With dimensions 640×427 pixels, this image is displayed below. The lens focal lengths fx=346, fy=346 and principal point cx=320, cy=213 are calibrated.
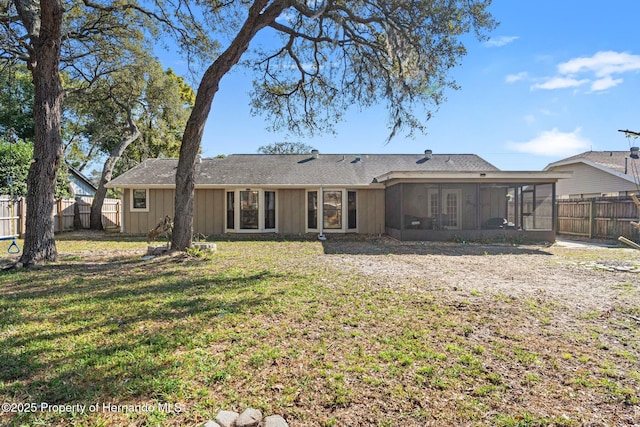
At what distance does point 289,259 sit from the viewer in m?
8.48

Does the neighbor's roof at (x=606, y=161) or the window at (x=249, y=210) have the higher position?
the neighbor's roof at (x=606, y=161)

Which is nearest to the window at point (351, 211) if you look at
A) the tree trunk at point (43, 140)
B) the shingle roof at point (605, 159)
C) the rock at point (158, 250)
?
the rock at point (158, 250)

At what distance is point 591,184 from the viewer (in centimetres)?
1611

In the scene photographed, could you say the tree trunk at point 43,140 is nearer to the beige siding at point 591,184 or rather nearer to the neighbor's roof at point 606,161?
the neighbor's roof at point 606,161

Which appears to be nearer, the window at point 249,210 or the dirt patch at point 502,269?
the dirt patch at point 502,269

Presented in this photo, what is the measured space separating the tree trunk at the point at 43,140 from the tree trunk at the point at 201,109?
99.0 inches

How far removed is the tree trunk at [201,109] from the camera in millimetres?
8117

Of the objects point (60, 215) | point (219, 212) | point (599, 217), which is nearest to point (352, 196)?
point (219, 212)

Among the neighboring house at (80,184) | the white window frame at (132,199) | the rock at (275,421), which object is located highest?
the neighboring house at (80,184)

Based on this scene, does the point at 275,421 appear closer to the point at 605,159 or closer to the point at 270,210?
the point at 270,210

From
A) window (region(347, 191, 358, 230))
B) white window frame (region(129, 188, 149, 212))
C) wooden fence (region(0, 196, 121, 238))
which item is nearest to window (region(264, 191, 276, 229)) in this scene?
window (region(347, 191, 358, 230))

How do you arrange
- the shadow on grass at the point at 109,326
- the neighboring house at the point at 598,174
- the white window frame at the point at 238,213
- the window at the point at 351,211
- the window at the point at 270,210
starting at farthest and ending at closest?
1. the window at the point at 351,211
2. the window at the point at 270,210
3. the white window frame at the point at 238,213
4. the neighboring house at the point at 598,174
5. the shadow on grass at the point at 109,326

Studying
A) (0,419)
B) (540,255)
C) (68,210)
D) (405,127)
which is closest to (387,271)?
(405,127)

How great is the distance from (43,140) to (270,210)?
8.62 metres
